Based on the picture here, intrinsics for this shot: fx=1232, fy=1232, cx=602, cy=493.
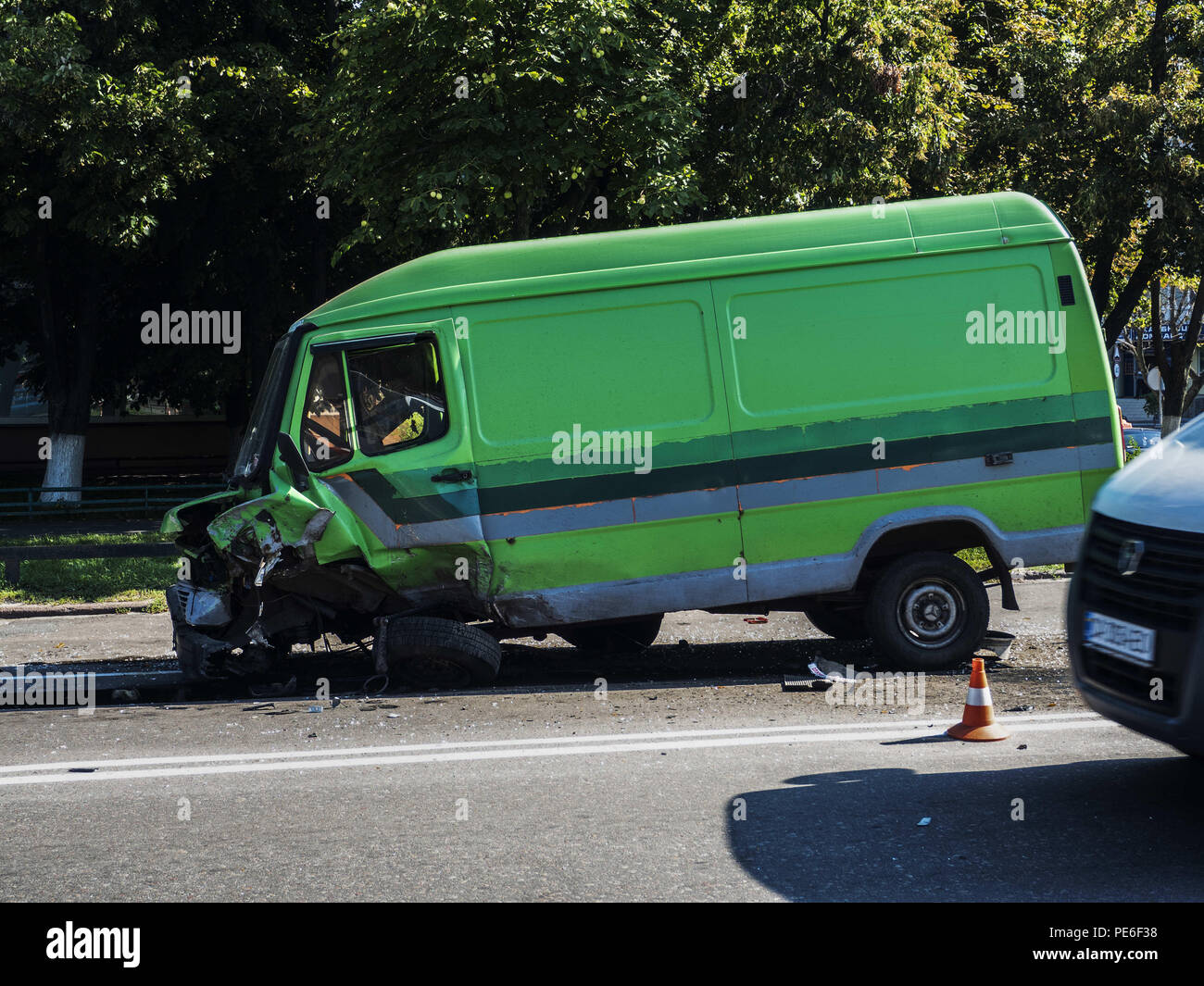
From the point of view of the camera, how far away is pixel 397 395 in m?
7.42

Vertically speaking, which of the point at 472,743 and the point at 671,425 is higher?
→ the point at 671,425

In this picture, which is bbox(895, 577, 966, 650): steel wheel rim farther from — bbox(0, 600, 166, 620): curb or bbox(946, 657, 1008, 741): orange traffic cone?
bbox(0, 600, 166, 620): curb

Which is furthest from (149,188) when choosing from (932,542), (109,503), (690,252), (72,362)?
(932,542)

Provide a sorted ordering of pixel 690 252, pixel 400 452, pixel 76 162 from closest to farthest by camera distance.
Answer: pixel 400 452 < pixel 690 252 < pixel 76 162

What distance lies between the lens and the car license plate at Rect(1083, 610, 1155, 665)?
4.09 meters

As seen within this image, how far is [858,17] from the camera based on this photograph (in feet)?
56.3

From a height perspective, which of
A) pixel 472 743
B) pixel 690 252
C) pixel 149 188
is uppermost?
pixel 149 188

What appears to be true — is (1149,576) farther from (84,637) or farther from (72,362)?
(72,362)

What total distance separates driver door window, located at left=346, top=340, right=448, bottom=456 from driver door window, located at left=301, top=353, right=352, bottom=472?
8 cm

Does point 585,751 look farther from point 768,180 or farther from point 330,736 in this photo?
point 768,180

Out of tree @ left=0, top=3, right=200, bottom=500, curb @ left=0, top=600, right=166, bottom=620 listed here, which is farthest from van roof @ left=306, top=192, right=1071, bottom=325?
tree @ left=0, top=3, right=200, bottom=500

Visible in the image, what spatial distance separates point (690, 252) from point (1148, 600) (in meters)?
4.04

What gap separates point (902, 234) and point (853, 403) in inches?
42.5
